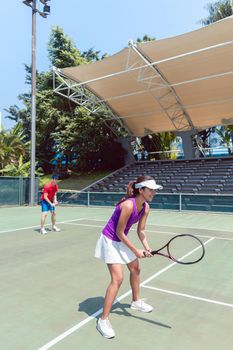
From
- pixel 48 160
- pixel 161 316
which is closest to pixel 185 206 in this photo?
pixel 161 316

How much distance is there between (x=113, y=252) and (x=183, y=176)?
65.6ft

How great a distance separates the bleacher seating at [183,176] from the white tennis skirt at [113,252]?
1583 cm

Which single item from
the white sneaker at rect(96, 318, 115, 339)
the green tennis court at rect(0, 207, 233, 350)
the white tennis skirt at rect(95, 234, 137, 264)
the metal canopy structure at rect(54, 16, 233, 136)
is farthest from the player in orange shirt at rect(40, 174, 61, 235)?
the metal canopy structure at rect(54, 16, 233, 136)

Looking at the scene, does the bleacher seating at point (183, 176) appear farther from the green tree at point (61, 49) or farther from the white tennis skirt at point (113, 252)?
the white tennis skirt at point (113, 252)

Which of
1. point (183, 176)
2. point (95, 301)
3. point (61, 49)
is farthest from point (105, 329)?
point (61, 49)

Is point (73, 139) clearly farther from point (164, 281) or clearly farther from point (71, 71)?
point (164, 281)

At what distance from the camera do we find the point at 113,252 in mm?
3469

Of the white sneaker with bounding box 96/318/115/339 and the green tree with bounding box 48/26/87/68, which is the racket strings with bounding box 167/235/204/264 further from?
the green tree with bounding box 48/26/87/68

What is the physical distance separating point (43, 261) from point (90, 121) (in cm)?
2280

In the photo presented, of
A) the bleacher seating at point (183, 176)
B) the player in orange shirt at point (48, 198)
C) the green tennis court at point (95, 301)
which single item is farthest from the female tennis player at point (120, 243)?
the bleacher seating at point (183, 176)

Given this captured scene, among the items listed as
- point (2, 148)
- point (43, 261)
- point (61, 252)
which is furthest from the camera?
point (2, 148)

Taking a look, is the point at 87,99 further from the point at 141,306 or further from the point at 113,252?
the point at 113,252

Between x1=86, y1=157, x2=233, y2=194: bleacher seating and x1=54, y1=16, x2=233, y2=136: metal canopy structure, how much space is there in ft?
9.70

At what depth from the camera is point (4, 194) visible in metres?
18.7
